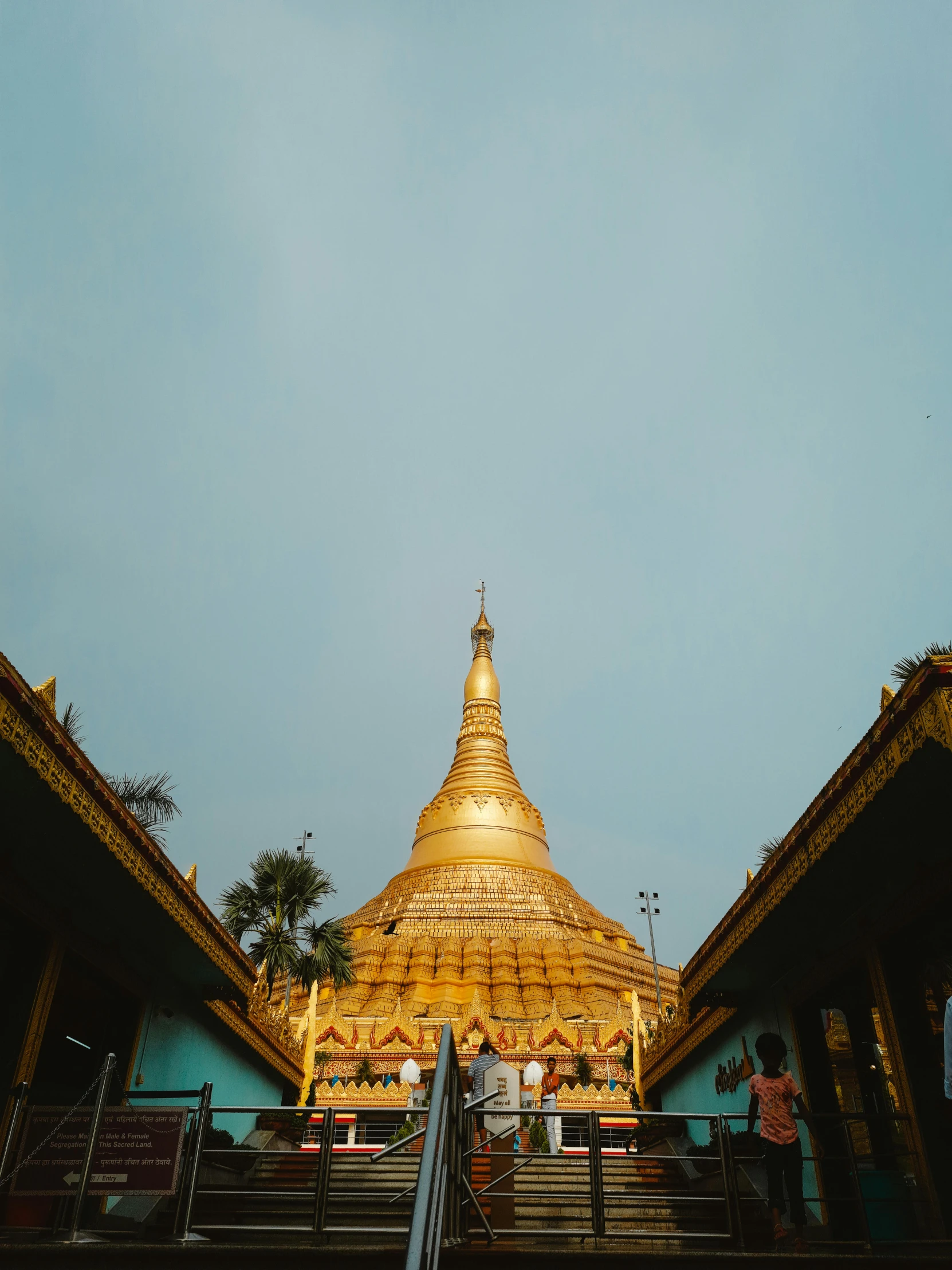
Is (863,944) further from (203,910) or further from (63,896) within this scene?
(63,896)

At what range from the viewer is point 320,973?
17.8 m

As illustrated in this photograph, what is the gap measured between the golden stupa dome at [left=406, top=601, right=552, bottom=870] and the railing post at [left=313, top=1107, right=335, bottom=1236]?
3319cm

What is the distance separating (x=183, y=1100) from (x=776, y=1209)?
338 inches

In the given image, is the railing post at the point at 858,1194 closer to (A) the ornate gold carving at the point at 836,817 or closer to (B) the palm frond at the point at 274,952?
(A) the ornate gold carving at the point at 836,817

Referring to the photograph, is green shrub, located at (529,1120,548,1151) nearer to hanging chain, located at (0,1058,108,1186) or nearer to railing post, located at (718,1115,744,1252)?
railing post, located at (718,1115,744,1252)

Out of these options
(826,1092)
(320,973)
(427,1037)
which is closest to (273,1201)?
(826,1092)

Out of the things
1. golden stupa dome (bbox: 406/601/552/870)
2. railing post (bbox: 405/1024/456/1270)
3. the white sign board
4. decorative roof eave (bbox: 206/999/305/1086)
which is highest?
golden stupa dome (bbox: 406/601/552/870)

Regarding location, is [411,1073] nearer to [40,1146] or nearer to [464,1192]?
[40,1146]

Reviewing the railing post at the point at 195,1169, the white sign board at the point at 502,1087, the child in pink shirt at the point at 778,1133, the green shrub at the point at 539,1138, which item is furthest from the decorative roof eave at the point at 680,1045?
the railing post at the point at 195,1169

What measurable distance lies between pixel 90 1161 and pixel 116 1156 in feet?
0.50

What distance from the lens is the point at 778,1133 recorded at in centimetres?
609

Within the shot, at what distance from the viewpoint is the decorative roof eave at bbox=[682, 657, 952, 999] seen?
517 centimetres

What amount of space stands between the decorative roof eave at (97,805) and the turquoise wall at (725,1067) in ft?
18.2

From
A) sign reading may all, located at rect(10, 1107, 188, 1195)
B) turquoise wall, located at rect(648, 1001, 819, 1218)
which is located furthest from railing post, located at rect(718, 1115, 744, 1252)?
sign reading may all, located at rect(10, 1107, 188, 1195)
